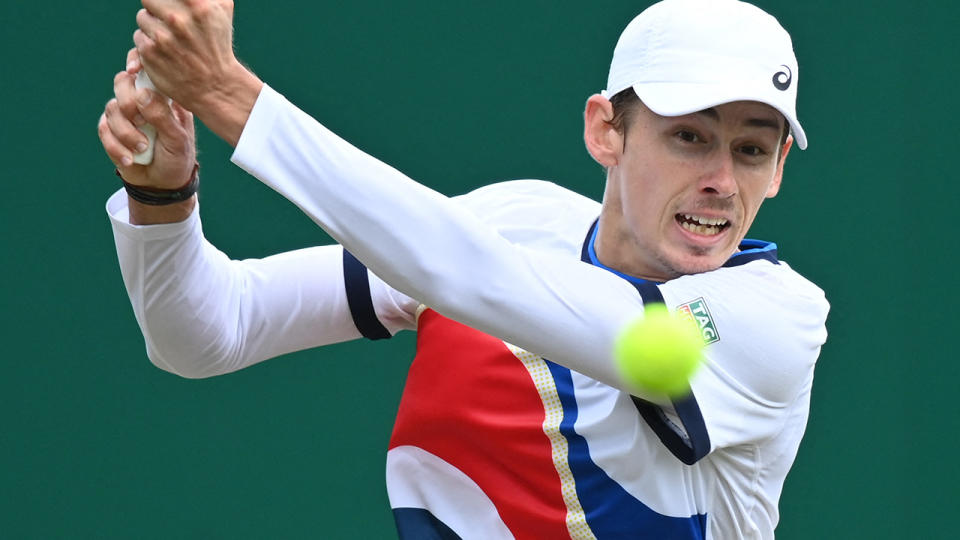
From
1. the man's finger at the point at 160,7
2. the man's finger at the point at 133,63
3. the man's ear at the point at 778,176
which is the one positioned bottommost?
the man's ear at the point at 778,176

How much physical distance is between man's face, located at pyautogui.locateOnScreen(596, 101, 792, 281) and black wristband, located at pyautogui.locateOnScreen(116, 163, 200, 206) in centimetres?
85

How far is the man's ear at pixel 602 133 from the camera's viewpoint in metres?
2.97

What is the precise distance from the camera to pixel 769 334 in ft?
8.72

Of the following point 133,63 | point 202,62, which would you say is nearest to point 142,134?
point 133,63

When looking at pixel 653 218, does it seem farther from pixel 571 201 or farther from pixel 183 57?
pixel 183 57

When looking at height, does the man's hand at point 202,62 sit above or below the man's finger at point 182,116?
above

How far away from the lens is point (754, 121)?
9.04ft

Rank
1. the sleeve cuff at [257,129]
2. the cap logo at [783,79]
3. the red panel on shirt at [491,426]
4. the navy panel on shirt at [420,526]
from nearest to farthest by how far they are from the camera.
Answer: the sleeve cuff at [257,129] < the cap logo at [783,79] < the red panel on shirt at [491,426] < the navy panel on shirt at [420,526]

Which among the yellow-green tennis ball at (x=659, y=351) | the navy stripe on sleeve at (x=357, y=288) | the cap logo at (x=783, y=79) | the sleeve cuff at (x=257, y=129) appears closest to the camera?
the sleeve cuff at (x=257, y=129)

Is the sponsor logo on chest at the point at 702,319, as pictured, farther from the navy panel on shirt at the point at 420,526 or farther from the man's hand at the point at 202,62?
the man's hand at the point at 202,62

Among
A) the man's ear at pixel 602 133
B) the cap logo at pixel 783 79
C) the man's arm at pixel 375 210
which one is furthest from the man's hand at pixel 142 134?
the cap logo at pixel 783 79

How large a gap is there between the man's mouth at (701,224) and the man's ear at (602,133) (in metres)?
0.21

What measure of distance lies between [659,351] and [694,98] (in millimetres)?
491

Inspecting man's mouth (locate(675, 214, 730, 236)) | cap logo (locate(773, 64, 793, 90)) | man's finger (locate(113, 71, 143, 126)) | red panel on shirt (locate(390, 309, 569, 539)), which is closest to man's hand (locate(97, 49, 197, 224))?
man's finger (locate(113, 71, 143, 126))
